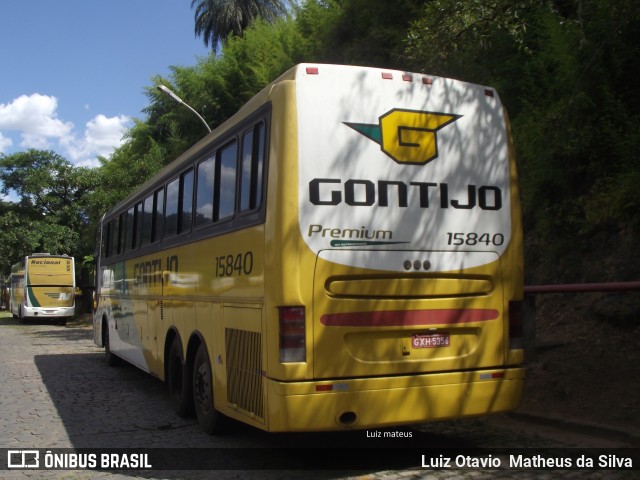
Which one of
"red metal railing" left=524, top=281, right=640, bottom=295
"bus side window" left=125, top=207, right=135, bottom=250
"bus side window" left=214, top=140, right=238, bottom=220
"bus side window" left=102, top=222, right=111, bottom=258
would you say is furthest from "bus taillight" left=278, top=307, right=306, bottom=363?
"bus side window" left=102, top=222, right=111, bottom=258

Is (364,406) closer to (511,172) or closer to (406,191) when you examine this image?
(406,191)

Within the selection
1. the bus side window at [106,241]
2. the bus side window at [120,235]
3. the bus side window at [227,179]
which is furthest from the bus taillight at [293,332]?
the bus side window at [106,241]

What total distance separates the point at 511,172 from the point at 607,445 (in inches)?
105

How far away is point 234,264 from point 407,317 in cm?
166

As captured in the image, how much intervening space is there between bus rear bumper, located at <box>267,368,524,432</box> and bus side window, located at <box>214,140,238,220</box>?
188 cm

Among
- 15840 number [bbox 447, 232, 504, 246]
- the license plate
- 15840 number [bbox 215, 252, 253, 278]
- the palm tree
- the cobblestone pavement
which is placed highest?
the palm tree

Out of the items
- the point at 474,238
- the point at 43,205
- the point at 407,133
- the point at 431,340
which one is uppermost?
the point at 43,205

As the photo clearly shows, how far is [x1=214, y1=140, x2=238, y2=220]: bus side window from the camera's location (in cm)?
635

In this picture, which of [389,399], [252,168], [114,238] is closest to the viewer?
Result: [389,399]

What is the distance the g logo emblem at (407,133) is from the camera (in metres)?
5.67

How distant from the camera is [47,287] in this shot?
31969mm

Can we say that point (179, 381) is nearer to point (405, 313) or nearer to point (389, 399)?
Result: point (389, 399)

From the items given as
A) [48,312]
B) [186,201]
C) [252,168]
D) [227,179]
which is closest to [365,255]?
[252,168]

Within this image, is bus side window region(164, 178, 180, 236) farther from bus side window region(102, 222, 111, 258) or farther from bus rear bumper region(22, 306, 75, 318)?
bus rear bumper region(22, 306, 75, 318)
